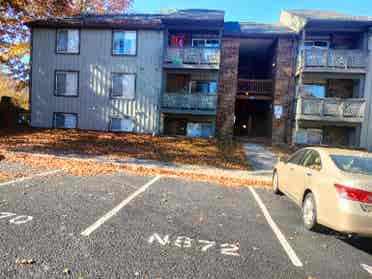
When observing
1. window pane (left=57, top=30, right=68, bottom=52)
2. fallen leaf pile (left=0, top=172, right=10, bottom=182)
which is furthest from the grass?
window pane (left=57, top=30, right=68, bottom=52)

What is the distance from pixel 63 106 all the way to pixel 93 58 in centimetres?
435

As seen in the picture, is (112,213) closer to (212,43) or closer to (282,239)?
(282,239)

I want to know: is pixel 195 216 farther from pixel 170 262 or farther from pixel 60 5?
pixel 60 5

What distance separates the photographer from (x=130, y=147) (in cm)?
1335

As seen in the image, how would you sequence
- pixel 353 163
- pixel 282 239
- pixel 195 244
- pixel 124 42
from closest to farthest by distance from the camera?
pixel 195 244 < pixel 282 239 < pixel 353 163 < pixel 124 42

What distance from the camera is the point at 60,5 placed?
66.9ft

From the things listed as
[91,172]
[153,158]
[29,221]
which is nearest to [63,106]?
[153,158]

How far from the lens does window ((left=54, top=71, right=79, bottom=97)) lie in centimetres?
1839

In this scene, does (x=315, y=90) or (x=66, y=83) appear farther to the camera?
(x=66, y=83)

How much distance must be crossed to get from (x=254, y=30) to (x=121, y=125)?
12474 millimetres

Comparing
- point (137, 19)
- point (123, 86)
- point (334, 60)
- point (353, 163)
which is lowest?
point (353, 163)

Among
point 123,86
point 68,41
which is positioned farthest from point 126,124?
point 68,41

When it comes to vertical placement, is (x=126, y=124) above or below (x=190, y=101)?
below

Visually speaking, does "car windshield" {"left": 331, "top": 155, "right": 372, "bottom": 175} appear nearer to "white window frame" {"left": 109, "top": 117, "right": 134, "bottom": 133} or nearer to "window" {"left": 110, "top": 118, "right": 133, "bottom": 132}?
"white window frame" {"left": 109, "top": 117, "right": 134, "bottom": 133}
